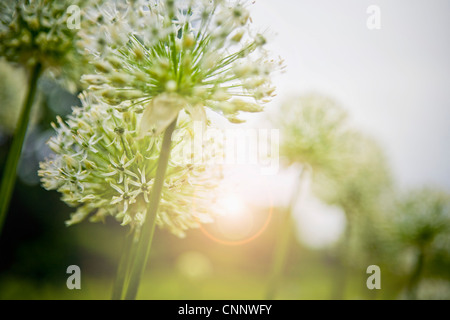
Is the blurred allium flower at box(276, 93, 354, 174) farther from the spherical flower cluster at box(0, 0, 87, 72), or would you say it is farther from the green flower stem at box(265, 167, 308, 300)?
the spherical flower cluster at box(0, 0, 87, 72)

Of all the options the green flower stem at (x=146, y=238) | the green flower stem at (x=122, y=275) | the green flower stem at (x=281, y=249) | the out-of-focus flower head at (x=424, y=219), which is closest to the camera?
the green flower stem at (x=146, y=238)

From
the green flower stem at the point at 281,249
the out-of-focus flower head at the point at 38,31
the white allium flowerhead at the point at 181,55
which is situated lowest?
the green flower stem at the point at 281,249

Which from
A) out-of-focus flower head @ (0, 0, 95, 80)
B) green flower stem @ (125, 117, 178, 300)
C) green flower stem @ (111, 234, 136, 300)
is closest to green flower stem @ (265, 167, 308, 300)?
green flower stem @ (111, 234, 136, 300)

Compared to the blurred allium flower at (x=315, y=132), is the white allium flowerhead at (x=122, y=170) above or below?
below

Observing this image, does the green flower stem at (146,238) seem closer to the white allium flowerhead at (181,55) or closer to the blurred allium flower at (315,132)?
the white allium flowerhead at (181,55)

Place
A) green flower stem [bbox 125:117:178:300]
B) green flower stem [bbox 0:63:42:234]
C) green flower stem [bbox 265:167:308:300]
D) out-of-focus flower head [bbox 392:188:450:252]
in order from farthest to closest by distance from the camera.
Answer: out-of-focus flower head [bbox 392:188:450:252]
green flower stem [bbox 265:167:308:300]
green flower stem [bbox 0:63:42:234]
green flower stem [bbox 125:117:178:300]

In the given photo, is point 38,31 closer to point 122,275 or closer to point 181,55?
point 181,55

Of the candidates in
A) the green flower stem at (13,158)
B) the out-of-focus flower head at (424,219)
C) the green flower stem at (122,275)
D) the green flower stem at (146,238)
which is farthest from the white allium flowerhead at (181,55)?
the out-of-focus flower head at (424,219)
